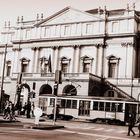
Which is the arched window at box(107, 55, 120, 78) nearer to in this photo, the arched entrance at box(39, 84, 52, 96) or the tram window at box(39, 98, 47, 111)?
the arched entrance at box(39, 84, 52, 96)

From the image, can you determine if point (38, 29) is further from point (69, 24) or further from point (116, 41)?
point (116, 41)

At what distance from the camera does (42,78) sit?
5291 centimetres

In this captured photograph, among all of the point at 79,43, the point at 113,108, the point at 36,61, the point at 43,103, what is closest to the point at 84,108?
the point at 113,108

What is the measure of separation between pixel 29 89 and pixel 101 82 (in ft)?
36.2

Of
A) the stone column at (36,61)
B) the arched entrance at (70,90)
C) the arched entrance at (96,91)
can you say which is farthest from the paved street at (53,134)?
the stone column at (36,61)

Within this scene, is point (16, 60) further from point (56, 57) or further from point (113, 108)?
point (113, 108)

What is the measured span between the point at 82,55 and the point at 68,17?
22.3ft

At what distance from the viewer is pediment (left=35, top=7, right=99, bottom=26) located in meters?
55.9

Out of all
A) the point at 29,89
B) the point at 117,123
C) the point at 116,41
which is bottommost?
the point at 117,123

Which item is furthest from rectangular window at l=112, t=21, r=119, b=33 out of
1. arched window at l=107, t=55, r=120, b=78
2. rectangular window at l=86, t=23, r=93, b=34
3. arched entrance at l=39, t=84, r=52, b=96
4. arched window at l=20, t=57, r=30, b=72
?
arched window at l=20, t=57, r=30, b=72

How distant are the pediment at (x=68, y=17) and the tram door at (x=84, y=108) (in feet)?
54.2

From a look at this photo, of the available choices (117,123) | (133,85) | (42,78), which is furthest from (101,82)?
(117,123)

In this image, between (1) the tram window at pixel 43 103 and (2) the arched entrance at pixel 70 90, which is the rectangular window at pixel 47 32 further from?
(1) the tram window at pixel 43 103

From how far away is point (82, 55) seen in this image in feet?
182
